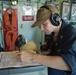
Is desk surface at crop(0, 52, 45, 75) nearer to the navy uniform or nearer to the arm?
the navy uniform

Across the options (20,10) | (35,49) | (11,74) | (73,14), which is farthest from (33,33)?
(11,74)

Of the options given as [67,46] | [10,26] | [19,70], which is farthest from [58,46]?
[10,26]

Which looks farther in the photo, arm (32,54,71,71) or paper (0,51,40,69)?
paper (0,51,40,69)

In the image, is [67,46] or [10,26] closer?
[67,46]

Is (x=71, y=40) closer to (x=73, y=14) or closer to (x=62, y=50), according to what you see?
(x=62, y=50)

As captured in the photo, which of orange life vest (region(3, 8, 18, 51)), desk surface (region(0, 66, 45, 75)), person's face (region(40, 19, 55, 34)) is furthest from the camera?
orange life vest (region(3, 8, 18, 51))

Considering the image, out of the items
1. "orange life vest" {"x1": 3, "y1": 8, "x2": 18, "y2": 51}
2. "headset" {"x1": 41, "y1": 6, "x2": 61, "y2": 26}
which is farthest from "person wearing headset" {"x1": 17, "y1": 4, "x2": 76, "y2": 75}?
"orange life vest" {"x1": 3, "y1": 8, "x2": 18, "y2": 51}

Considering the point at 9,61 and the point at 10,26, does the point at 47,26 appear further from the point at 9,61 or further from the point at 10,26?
→ the point at 10,26

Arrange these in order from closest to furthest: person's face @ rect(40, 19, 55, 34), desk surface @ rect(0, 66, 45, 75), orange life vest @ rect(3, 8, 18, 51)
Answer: person's face @ rect(40, 19, 55, 34) < desk surface @ rect(0, 66, 45, 75) < orange life vest @ rect(3, 8, 18, 51)

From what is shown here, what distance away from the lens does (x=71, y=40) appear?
90cm

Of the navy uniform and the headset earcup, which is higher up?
the headset earcup

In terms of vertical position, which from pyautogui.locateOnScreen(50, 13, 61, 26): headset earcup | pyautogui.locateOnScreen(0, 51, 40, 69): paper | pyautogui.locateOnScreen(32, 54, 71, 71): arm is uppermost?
pyautogui.locateOnScreen(50, 13, 61, 26): headset earcup

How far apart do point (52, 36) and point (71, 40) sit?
1.05 ft


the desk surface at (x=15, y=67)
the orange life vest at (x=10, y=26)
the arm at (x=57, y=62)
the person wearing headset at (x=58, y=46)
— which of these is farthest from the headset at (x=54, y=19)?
the orange life vest at (x=10, y=26)
